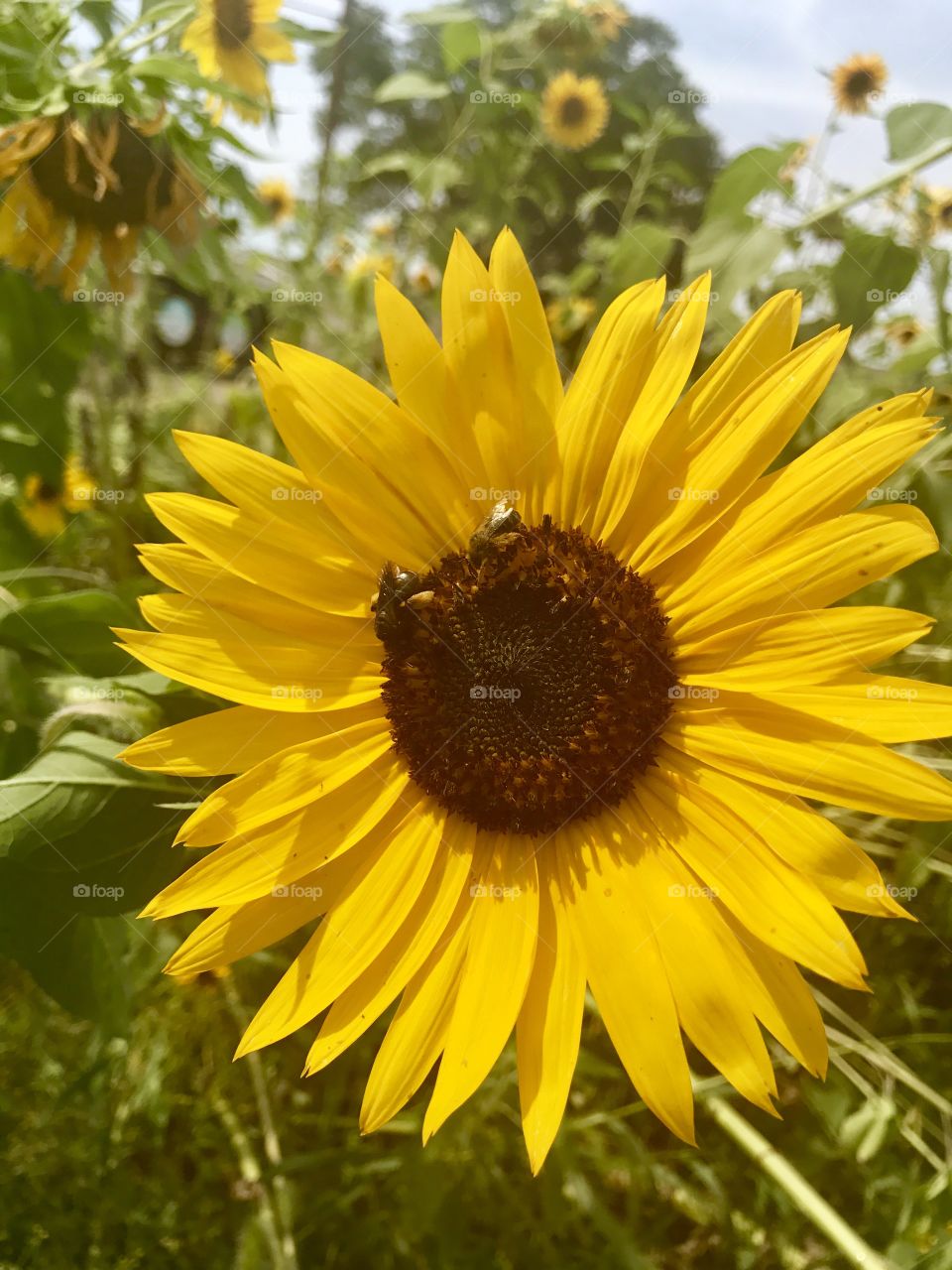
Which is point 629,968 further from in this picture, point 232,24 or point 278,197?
point 278,197

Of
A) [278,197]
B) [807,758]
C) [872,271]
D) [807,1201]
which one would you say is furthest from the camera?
[278,197]

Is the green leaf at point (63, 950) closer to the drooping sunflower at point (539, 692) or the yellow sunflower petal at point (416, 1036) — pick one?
the drooping sunflower at point (539, 692)

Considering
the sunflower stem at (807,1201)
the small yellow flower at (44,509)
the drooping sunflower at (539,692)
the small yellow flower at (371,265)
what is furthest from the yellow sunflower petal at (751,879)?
the small yellow flower at (371,265)

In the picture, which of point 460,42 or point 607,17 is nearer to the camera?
point 460,42

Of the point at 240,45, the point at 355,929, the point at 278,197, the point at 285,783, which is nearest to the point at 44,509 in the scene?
the point at 240,45

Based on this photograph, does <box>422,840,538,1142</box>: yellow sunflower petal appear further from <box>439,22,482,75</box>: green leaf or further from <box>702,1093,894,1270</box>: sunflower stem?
<box>439,22,482,75</box>: green leaf

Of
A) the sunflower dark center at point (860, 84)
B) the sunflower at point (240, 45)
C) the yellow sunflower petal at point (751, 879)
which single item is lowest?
the yellow sunflower petal at point (751, 879)
